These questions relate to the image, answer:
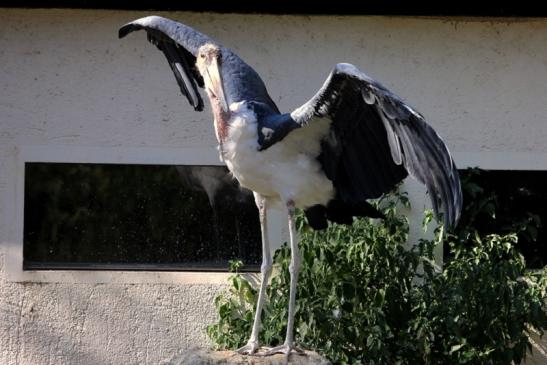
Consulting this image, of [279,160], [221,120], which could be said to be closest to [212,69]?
[221,120]

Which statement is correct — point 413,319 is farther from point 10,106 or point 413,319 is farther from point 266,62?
point 10,106

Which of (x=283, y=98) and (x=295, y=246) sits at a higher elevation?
(x=283, y=98)

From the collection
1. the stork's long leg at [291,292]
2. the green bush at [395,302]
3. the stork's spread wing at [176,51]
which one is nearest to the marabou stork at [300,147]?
the stork's long leg at [291,292]

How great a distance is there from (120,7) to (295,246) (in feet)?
7.85

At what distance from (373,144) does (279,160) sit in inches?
17.0

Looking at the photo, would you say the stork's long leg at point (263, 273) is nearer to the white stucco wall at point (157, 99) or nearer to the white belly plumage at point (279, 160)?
the white belly plumage at point (279, 160)

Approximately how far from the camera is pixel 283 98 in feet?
26.7

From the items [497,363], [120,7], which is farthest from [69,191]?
[497,363]

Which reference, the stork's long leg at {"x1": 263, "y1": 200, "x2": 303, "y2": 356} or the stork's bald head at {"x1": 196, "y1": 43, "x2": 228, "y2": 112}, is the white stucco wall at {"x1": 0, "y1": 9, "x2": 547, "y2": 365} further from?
the stork's long leg at {"x1": 263, "y1": 200, "x2": 303, "y2": 356}

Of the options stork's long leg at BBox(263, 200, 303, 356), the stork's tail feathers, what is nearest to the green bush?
the stork's tail feathers

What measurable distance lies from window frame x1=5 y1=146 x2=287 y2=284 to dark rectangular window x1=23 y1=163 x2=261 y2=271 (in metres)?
0.05

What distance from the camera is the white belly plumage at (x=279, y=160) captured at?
625 cm

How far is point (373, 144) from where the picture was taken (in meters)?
6.23

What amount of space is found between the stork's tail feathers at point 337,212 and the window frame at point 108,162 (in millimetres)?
1501
